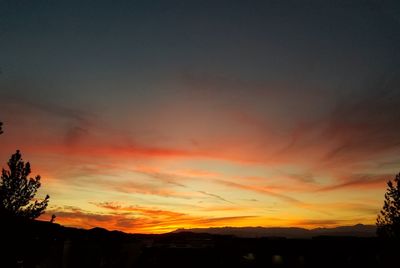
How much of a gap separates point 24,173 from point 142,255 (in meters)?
12.1

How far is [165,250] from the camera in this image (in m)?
31.7

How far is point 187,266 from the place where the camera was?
31.0m

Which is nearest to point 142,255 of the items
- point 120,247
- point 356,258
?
point 120,247

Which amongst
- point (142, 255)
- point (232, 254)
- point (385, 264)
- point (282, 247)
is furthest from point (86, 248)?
point (385, 264)

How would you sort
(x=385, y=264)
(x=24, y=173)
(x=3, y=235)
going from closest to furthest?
(x=3, y=235) < (x=24, y=173) < (x=385, y=264)

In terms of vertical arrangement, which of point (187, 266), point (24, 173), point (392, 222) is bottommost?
point (187, 266)

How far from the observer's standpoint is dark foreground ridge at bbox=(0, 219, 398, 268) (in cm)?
2220

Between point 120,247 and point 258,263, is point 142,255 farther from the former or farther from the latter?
→ point 258,263

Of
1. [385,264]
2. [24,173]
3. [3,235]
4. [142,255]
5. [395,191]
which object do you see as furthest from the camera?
[385,264]

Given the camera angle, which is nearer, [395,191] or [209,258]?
[209,258]

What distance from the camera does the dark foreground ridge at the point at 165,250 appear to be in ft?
72.8

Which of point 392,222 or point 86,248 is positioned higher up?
point 392,222

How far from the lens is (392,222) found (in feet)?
121

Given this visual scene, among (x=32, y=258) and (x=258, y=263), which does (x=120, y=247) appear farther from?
(x=258, y=263)
